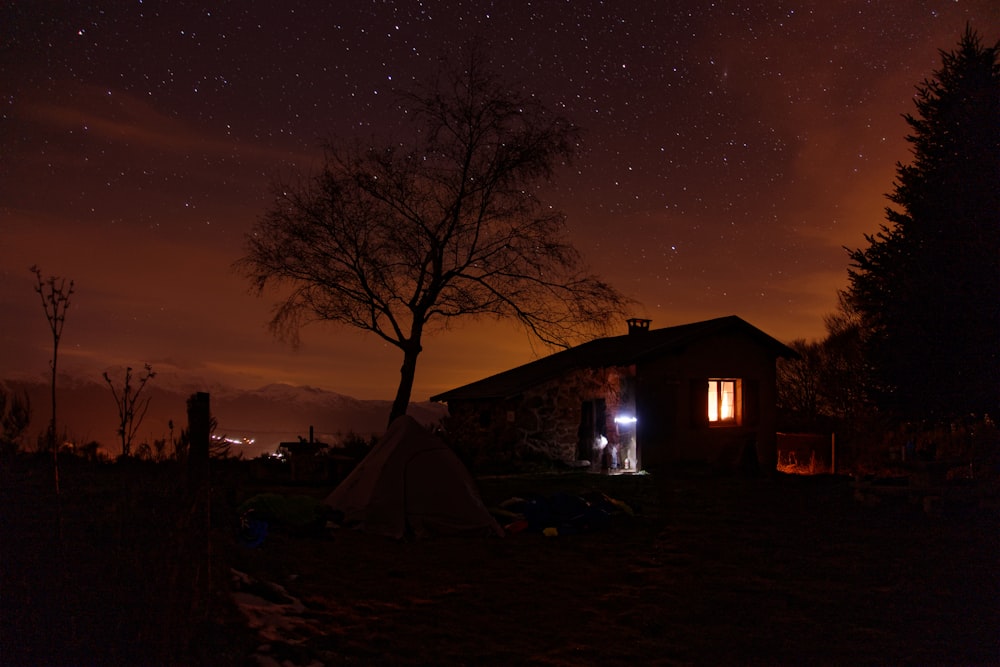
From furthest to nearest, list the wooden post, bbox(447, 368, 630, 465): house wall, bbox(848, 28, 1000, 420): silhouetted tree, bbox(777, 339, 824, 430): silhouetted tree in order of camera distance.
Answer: bbox(777, 339, 824, 430): silhouetted tree
bbox(447, 368, 630, 465): house wall
bbox(848, 28, 1000, 420): silhouetted tree
the wooden post

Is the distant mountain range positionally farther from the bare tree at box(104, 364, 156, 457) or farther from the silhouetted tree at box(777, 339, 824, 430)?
the silhouetted tree at box(777, 339, 824, 430)

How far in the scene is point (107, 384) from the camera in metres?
9.34

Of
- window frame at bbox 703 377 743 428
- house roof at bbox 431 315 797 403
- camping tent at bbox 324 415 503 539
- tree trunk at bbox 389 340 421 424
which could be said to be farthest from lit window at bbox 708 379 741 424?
camping tent at bbox 324 415 503 539

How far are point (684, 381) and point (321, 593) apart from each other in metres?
15.0

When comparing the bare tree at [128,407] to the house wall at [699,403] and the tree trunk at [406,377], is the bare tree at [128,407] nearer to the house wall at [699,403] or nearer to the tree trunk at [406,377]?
the tree trunk at [406,377]

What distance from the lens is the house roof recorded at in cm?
2036

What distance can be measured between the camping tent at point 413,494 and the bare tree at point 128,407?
2.78 m

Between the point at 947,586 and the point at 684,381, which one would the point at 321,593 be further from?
the point at 684,381

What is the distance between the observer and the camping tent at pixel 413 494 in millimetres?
10555

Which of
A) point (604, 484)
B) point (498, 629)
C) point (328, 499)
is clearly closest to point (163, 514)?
point (498, 629)

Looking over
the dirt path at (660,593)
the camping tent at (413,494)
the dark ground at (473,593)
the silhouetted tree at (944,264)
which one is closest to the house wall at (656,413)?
the silhouetted tree at (944,264)

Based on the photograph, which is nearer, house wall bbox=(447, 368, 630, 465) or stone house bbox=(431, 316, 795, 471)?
stone house bbox=(431, 316, 795, 471)

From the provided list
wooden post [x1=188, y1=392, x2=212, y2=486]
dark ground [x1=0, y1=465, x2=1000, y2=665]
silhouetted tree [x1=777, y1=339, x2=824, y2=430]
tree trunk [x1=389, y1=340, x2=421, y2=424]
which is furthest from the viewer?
silhouetted tree [x1=777, y1=339, x2=824, y2=430]

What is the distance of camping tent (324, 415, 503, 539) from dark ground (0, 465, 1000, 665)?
0.39 metres
